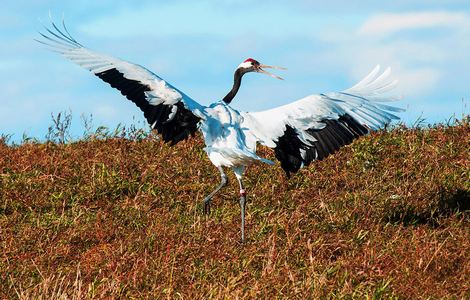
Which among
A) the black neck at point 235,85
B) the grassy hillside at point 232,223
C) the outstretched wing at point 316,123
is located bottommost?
the grassy hillside at point 232,223

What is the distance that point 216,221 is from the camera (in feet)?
30.1

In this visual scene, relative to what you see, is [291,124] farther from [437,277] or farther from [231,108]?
[437,277]

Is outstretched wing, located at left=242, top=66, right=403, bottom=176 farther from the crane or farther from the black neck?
the black neck

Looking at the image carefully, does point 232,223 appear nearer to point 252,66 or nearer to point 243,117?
point 243,117

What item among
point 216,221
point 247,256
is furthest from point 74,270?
point 216,221

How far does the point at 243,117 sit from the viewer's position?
9.08 m

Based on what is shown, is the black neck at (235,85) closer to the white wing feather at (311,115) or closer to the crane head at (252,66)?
the crane head at (252,66)

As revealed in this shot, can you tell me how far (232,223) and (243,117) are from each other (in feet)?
3.23

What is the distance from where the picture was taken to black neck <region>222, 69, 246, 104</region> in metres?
10.4

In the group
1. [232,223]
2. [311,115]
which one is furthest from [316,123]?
[232,223]

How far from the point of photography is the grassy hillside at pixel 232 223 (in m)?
7.03

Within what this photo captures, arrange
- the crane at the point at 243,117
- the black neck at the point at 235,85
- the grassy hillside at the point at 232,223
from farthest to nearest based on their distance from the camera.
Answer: the black neck at the point at 235,85 → the crane at the point at 243,117 → the grassy hillside at the point at 232,223

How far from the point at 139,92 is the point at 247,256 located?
1.94 metres

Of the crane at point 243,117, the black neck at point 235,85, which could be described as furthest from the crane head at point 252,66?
the crane at point 243,117
